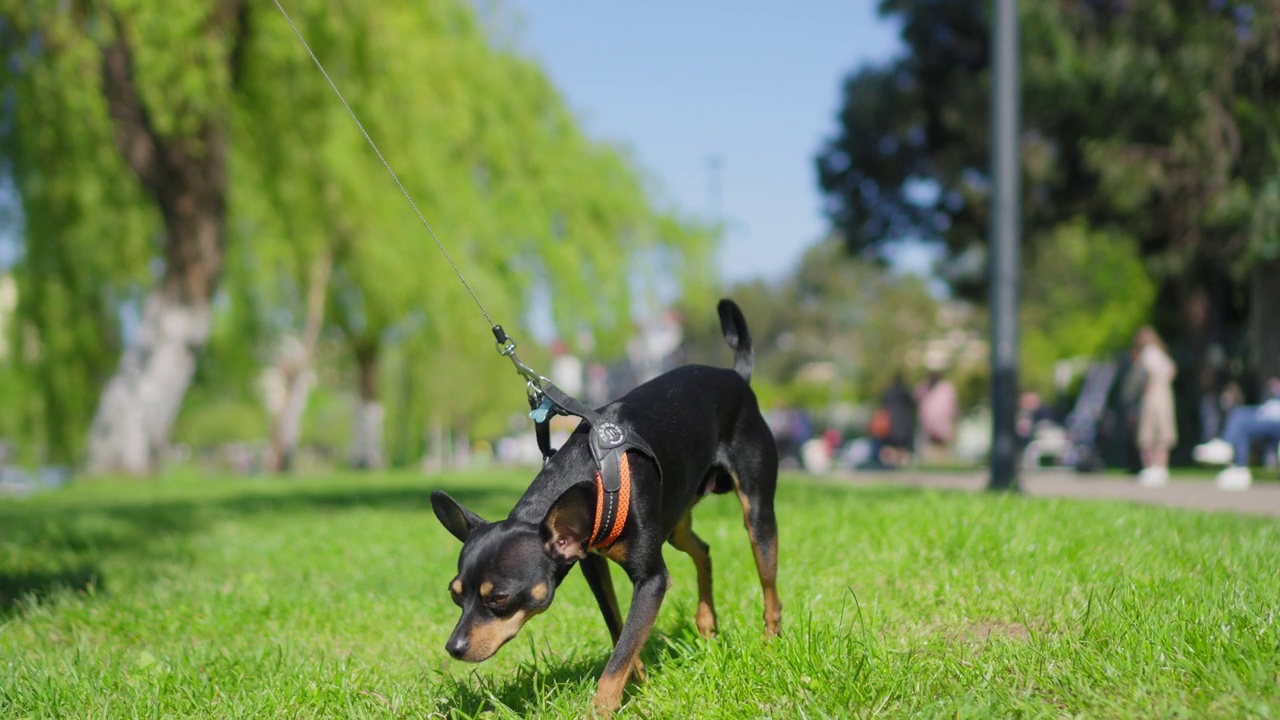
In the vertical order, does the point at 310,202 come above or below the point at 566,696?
above

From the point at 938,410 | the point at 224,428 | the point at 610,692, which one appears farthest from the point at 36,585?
the point at 224,428

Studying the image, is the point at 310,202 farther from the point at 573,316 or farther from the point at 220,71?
the point at 573,316

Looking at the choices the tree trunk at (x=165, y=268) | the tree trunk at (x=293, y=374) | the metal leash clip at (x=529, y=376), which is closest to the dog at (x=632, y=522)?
the metal leash clip at (x=529, y=376)

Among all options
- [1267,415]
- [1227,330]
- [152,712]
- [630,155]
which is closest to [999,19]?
[1267,415]

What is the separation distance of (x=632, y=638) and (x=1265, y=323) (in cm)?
1973

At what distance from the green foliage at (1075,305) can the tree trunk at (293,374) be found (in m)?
27.1

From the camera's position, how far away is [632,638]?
352 cm

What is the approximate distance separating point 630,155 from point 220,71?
50.3ft

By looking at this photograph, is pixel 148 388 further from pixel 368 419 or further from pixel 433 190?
pixel 368 419

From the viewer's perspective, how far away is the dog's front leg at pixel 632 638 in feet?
11.2

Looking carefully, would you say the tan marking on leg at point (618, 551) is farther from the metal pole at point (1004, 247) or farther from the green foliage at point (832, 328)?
the green foliage at point (832, 328)

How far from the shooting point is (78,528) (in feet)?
28.7

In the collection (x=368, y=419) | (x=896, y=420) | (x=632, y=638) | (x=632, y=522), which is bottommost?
(x=368, y=419)

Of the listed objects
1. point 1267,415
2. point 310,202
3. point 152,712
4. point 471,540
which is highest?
point 310,202
